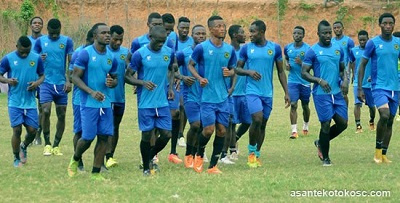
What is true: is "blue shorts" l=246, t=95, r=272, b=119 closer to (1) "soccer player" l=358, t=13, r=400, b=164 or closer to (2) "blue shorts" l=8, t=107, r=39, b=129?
(1) "soccer player" l=358, t=13, r=400, b=164

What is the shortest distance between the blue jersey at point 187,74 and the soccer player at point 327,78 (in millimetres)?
1844

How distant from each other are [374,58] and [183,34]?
3.74 m

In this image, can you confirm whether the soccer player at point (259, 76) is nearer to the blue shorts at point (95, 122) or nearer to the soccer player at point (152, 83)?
the soccer player at point (152, 83)

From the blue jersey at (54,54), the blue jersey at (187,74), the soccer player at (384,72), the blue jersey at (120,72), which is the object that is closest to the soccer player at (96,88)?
the blue jersey at (120,72)

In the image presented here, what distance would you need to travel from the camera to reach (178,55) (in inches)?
610

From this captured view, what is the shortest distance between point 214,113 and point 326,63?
220 centimetres

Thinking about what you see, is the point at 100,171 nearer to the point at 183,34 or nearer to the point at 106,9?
the point at 183,34

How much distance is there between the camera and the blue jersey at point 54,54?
57.2 ft

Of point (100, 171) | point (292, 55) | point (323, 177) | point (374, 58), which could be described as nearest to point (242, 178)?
point (323, 177)

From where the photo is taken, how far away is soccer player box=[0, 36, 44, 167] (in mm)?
15305

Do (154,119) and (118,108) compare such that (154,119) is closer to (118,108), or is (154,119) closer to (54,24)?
(118,108)

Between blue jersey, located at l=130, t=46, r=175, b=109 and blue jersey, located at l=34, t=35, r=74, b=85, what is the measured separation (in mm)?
3907

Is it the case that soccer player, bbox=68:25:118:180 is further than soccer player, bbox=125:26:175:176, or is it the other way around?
soccer player, bbox=125:26:175:176

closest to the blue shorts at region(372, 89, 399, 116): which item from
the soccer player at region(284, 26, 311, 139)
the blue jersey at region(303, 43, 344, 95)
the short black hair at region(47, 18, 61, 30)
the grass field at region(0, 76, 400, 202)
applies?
the blue jersey at region(303, 43, 344, 95)
